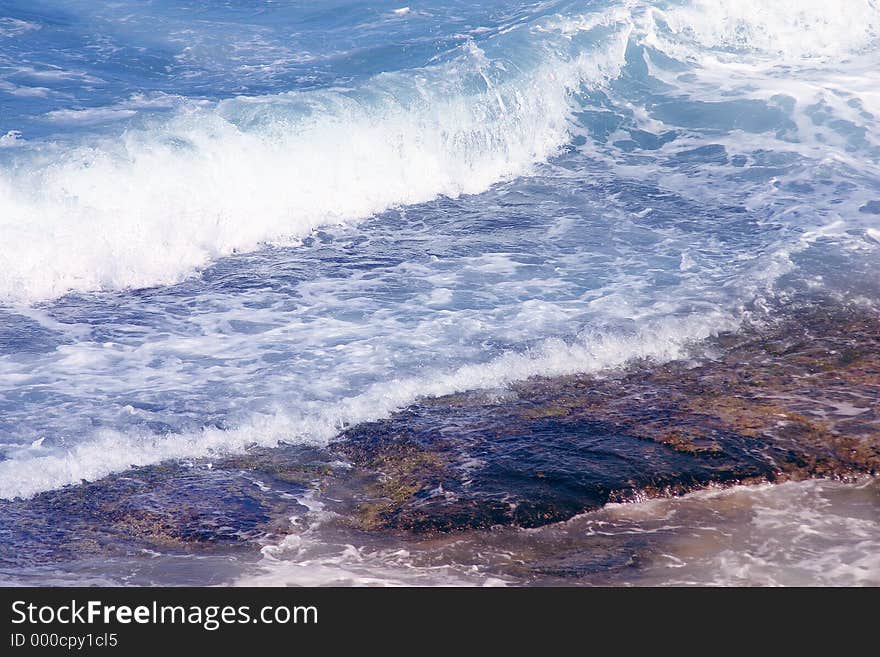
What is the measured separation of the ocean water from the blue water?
1.5 inches

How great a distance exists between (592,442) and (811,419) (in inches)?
60.2

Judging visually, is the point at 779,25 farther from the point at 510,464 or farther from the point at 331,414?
the point at 510,464

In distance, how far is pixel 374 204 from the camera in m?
11.6

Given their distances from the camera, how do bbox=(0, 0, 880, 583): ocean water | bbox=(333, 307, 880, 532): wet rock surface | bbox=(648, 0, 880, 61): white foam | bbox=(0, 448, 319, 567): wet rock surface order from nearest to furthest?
1. bbox=(0, 448, 319, 567): wet rock surface
2. bbox=(333, 307, 880, 532): wet rock surface
3. bbox=(0, 0, 880, 583): ocean water
4. bbox=(648, 0, 880, 61): white foam

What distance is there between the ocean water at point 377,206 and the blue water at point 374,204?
0.04m

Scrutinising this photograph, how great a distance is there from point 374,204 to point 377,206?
0.16 ft

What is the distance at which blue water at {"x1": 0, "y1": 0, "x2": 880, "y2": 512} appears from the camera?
704cm

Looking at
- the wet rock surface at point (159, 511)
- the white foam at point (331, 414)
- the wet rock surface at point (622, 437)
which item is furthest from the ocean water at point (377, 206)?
the wet rock surface at point (622, 437)

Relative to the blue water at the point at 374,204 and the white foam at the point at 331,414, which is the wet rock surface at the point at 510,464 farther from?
the blue water at the point at 374,204

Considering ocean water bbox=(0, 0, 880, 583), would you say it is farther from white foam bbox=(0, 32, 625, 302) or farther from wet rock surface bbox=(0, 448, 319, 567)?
wet rock surface bbox=(0, 448, 319, 567)

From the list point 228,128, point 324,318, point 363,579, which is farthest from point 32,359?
point 228,128

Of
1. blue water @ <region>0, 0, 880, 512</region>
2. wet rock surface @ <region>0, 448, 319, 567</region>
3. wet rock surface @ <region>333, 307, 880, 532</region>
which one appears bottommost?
wet rock surface @ <region>333, 307, 880, 532</region>

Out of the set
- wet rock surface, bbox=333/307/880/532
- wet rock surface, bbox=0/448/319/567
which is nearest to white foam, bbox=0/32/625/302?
wet rock surface, bbox=0/448/319/567

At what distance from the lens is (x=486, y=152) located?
13094 millimetres
